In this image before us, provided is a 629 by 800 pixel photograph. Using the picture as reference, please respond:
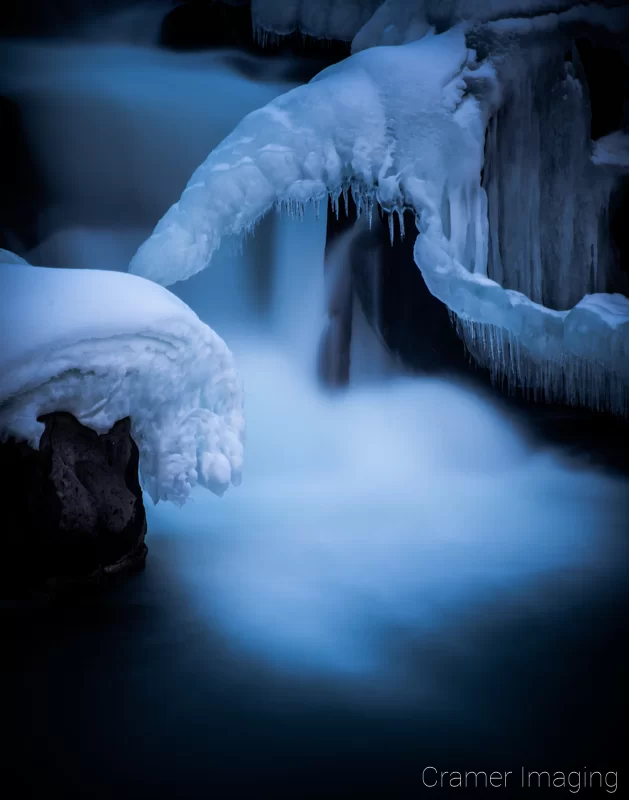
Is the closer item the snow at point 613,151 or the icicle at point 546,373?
the icicle at point 546,373

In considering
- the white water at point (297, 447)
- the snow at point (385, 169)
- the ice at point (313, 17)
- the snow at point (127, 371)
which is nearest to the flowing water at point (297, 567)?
the white water at point (297, 447)

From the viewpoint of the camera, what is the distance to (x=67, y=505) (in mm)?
2412

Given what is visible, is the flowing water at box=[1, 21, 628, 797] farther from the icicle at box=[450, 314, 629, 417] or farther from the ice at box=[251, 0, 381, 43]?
the ice at box=[251, 0, 381, 43]

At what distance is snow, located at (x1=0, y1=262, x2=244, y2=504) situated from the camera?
2.24m

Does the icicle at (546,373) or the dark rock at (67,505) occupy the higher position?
the icicle at (546,373)

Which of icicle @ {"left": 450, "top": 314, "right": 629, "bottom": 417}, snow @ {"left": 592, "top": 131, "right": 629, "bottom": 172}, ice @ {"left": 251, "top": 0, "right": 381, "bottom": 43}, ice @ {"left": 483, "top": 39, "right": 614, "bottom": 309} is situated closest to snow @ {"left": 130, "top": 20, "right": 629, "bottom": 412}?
icicle @ {"left": 450, "top": 314, "right": 629, "bottom": 417}

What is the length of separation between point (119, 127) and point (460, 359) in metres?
3.34

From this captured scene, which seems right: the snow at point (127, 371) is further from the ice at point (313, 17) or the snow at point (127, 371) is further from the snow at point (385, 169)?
the ice at point (313, 17)

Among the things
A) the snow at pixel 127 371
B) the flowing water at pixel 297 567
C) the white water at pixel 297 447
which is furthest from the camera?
the white water at pixel 297 447

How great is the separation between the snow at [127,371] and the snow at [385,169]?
1.15 meters

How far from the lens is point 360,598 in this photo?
115 inches

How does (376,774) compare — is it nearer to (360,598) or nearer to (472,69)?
(360,598)

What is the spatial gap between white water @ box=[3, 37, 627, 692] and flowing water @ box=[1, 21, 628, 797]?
2 centimetres

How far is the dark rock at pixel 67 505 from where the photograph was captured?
233 centimetres
